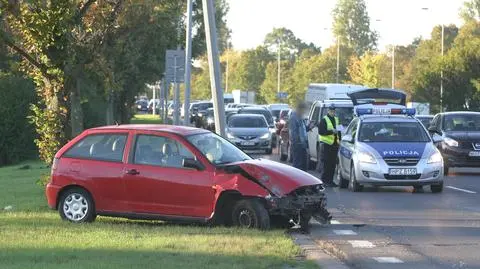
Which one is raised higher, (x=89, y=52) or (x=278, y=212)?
(x=89, y=52)

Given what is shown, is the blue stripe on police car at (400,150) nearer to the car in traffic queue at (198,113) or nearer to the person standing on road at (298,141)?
the person standing on road at (298,141)

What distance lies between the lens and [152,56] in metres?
39.3

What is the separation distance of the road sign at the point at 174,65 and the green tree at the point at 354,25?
4034 inches

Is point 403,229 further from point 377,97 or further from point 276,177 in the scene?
point 377,97

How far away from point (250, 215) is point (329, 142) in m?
8.25

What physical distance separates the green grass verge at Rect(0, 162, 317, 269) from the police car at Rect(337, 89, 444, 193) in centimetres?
673

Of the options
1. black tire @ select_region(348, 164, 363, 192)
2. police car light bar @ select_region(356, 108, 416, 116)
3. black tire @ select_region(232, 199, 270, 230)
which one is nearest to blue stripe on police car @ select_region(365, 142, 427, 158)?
black tire @ select_region(348, 164, 363, 192)

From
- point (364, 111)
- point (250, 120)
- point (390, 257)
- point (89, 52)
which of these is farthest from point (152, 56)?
point (390, 257)

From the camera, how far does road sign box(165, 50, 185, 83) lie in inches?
1122

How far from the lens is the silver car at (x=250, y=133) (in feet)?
113

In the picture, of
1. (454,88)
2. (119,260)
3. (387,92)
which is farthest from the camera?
(454,88)

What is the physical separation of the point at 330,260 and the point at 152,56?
29986mm

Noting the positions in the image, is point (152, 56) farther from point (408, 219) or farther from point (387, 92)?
point (408, 219)

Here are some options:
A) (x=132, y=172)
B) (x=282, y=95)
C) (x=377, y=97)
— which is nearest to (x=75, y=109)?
(x=132, y=172)
